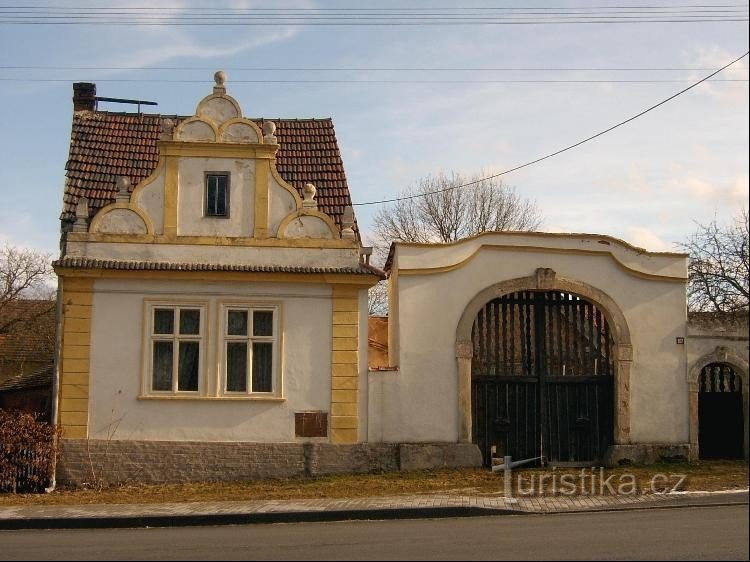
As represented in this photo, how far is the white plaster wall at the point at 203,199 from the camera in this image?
1928cm

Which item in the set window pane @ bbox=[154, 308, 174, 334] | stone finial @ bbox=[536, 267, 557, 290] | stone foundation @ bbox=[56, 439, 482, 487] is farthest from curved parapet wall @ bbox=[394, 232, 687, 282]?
window pane @ bbox=[154, 308, 174, 334]

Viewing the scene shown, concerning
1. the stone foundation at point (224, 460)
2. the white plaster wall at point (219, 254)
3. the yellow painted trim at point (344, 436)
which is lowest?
the stone foundation at point (224, 460)

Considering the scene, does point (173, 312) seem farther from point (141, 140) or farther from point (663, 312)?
point (663, 312)

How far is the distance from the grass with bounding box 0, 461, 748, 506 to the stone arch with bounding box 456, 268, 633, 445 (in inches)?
39.7

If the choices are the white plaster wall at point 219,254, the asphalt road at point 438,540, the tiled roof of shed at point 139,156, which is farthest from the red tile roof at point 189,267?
the asphalt road at point 438,540

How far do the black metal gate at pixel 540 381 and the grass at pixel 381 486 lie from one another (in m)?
0.79

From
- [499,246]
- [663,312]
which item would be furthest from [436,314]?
[663,312]

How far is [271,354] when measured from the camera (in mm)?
19125

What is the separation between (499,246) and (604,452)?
4.61 metres

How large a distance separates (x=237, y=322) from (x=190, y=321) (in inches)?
35.5

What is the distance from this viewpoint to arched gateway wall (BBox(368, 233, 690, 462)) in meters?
19.1

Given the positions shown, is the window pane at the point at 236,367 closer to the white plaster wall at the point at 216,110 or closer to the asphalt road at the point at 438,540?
the white plaster wall at the point at 216,110

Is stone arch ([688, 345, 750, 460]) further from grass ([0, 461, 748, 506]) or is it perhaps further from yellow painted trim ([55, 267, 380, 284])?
yellow painted trim ([55, 267, 380, 284])

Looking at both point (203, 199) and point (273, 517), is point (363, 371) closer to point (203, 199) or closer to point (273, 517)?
point (203, 199)
